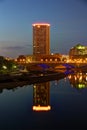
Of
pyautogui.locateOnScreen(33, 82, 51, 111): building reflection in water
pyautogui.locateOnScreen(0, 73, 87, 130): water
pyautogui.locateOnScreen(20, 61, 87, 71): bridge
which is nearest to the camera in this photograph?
pyautogui.locateOnScreen(0, 73, 87, 130): water

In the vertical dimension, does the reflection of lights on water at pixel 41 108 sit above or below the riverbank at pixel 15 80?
below

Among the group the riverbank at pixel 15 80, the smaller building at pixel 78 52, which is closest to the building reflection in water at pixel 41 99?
the riverbank at pixel 15 80

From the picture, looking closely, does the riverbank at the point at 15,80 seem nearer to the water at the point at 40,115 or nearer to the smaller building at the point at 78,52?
the water at the point at 40,115

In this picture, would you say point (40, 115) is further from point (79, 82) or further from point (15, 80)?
point (79, 82)

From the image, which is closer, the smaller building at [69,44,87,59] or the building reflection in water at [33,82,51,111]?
the building reflection in water at [33,82,51,111]

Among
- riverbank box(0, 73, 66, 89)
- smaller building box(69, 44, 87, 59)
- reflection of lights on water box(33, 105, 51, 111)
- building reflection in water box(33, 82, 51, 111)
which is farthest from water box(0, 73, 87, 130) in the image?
smaller building box(69, 44, 87, 59)

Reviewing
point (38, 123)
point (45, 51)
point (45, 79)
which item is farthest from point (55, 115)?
point (45, 51)

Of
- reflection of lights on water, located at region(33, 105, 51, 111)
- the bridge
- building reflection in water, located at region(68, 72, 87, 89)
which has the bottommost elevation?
reflection of lights on water, located at region(33, 105, 51, 111)

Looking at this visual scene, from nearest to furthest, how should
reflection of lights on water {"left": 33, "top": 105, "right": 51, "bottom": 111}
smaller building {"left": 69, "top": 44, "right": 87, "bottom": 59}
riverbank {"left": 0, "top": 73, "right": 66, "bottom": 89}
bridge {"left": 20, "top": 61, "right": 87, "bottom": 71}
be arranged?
reflection of lights on water {"left": 33, "top": 105, "right": 51, "bottom": 111} → riverbank {"left": 0, "top": 73, "right": 66, "bottom": 89} → bridge {"left": 20, "top": 61, "right": 87, "bottom": 71} → smaller building {"left": 69, "top": 44, "right": 87, "bottom": 59}

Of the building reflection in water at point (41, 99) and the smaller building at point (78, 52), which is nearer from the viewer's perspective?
the building reflection in water at point (41, 99)

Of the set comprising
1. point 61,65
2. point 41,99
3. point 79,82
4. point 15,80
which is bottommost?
point 41,99

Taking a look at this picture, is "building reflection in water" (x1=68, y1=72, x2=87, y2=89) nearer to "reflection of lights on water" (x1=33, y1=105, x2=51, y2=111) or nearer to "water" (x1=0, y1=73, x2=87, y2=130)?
"water" (x1=0, y1=73, x2=87, y2=130)

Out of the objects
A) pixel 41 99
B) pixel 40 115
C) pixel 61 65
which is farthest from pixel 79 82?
pixel 61 65

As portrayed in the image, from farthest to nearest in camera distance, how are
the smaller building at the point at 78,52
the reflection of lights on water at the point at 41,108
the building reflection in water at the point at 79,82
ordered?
the smaller building at the point at 78,52
the building reflection in water at the point at 79,82
the reflection of lights on water at the point at 41,108
